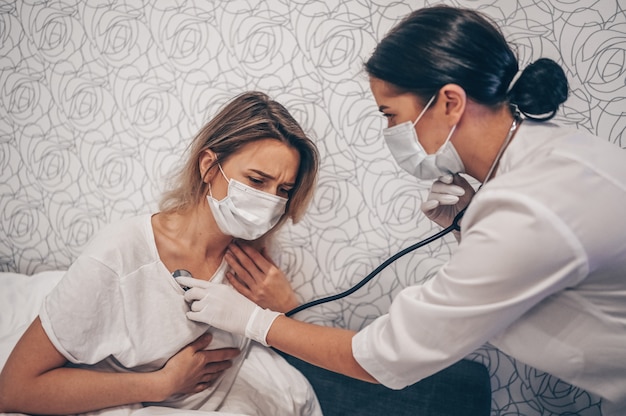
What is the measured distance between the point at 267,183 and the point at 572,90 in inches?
36.4

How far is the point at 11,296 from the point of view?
4.91ft

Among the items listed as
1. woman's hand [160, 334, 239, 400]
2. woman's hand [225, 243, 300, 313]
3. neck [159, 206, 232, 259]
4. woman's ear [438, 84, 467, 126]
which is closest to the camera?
woman's ear [438, 84, 467, 126]

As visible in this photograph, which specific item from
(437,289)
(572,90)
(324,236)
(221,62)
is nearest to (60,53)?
(221,62)

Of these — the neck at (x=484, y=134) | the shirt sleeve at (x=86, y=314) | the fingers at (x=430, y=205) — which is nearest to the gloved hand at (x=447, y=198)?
the fingers at (x=430, y=205)

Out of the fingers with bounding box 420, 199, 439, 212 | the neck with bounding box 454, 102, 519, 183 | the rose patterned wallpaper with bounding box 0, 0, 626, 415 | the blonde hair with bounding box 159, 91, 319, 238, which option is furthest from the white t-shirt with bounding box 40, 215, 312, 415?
the neck with bounding box 454, 102, 519, 183

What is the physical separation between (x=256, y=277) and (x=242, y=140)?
0.45 metres

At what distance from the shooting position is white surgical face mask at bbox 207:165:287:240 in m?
1.10

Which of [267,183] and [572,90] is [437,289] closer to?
[267,183]

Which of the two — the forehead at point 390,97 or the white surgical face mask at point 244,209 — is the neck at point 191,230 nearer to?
the white surgical face mask at point 244,209

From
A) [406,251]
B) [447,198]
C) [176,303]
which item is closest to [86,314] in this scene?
[176,303]

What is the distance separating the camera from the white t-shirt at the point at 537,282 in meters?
0.72

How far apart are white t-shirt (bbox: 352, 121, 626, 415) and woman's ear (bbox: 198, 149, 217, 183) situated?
586 millimetres

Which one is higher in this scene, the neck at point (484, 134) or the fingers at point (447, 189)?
the neck at point (484, 134)

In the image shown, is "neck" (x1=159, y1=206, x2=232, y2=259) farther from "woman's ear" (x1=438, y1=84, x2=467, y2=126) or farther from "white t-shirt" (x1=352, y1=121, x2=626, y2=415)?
"woman's ear" (x1=438, y1=84, x2=467, y2=126)
